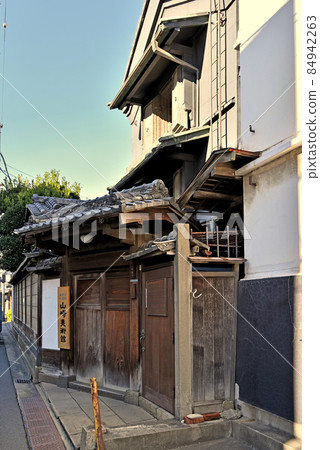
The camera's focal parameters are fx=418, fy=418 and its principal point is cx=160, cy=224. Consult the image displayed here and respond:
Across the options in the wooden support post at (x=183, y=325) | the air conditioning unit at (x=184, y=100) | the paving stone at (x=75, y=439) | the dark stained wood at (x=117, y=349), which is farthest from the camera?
the air conditioning unit at (x=184, y=100)

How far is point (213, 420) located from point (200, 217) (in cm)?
563

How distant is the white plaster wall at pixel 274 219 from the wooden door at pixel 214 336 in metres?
0.62

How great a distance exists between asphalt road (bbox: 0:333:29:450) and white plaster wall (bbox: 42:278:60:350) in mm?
1625

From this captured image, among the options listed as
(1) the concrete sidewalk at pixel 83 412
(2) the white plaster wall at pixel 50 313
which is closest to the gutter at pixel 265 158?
(1) the concrete sidewalk at pixel 83 412

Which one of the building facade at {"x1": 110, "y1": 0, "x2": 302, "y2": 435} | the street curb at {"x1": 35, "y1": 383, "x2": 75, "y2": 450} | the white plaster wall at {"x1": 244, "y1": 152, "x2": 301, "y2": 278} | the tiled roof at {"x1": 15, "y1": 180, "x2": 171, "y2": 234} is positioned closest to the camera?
the building facade at {"x1": 110, "y1": 0, "x2": 302, "y2": 435}

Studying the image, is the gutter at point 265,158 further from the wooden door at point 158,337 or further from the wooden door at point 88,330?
the wooden door at point 88,330

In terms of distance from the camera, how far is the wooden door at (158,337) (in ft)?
24.8

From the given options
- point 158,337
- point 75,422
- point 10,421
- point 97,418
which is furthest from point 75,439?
point 10,421

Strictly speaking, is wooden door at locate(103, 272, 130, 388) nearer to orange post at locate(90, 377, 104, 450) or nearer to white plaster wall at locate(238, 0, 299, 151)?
orange post at locate(90, 377, 104, 450)

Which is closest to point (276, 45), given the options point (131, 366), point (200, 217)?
point (200, 217)

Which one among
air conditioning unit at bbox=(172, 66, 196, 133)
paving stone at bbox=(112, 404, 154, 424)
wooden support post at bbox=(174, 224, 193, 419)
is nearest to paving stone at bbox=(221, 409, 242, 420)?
wooden support post at bbox=(174, 224, 193, 419)

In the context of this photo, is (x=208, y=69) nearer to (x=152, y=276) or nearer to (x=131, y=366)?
(x=152, y=276)

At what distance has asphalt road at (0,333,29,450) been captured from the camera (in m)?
7.58

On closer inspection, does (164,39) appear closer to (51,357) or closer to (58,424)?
(51,357)
